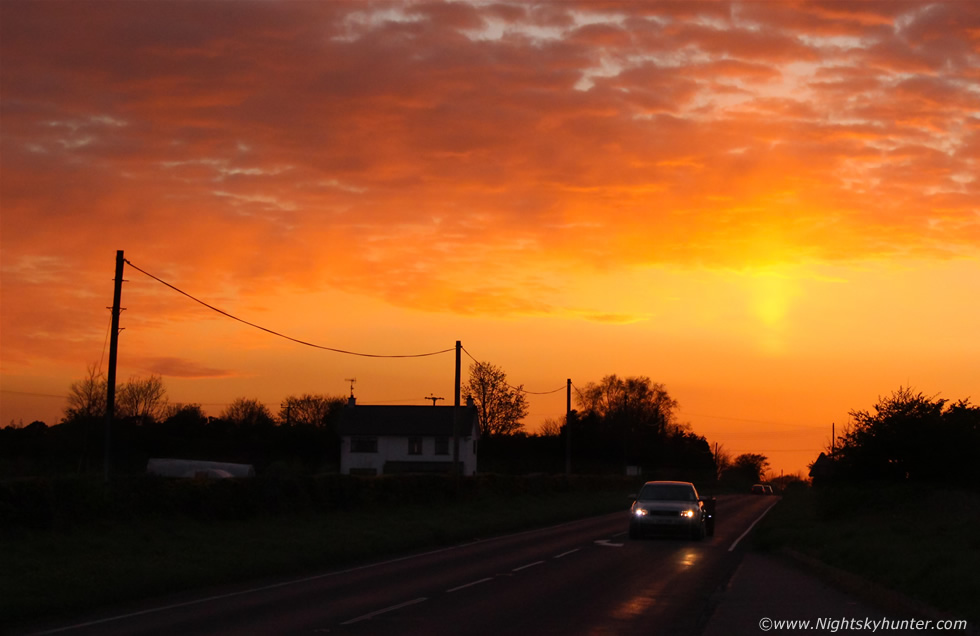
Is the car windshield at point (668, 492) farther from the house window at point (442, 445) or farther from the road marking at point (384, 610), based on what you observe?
the house window at point (442, 445)

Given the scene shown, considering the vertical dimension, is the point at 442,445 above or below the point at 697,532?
above

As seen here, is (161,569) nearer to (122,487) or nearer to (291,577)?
(291,577)

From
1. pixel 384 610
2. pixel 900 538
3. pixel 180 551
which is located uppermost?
pixel 900 538

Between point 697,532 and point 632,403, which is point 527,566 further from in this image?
point 632,403

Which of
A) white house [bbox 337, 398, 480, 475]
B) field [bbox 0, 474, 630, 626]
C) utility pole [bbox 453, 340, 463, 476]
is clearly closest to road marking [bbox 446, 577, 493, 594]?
field [bbox 0, 474, 630, 626]

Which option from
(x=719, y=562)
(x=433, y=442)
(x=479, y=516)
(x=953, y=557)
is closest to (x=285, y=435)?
(x=433, y=442)

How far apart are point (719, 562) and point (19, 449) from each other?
6352 centimetres

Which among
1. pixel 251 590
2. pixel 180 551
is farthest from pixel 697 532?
pixel 251 590

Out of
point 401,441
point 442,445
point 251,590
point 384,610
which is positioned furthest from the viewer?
point 401,441

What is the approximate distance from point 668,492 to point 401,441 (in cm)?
5978

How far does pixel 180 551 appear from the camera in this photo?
2066 centimetres

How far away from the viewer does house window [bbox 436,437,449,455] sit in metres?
87.3

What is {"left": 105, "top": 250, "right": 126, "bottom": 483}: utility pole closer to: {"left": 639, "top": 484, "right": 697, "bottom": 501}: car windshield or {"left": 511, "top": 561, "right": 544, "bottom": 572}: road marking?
{"left": 511, "top": 561, "right": 544, "bottom": 572}: road marking

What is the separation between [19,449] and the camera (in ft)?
236
